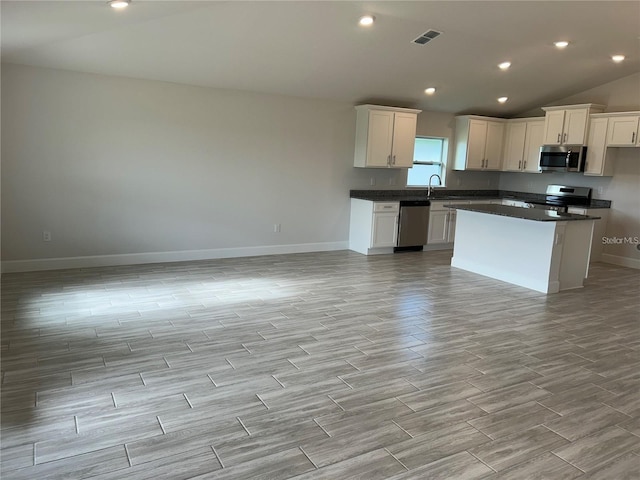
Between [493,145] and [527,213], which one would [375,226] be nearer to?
[527,213]

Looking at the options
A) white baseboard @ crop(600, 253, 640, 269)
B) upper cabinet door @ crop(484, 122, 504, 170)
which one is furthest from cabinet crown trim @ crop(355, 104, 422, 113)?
white baseboard @ crop(600, 253, 640, 269)

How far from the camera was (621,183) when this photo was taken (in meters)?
7.54

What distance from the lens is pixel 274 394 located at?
3080 millimetres

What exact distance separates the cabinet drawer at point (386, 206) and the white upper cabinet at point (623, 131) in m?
3.30

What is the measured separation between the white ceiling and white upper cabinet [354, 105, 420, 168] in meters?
0.35

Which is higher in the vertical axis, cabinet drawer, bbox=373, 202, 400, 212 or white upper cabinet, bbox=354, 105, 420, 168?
white upper cabinet, bbox=354, 105, 420, 168

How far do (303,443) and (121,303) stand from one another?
2877 mm

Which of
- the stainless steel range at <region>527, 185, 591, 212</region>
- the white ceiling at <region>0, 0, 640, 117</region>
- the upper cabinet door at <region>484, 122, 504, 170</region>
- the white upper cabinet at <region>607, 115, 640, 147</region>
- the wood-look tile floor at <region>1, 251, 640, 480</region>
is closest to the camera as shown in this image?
the wood-look tile floor at <region>1, 251, 640, 480</region>

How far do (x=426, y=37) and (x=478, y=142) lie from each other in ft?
11.9

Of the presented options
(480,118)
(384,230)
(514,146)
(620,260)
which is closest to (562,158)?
(514,146)

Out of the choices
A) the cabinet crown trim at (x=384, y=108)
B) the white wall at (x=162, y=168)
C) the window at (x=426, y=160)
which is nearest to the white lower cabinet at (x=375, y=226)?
the white wall at (x=162, y=168)

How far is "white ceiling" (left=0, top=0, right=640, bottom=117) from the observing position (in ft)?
14.9

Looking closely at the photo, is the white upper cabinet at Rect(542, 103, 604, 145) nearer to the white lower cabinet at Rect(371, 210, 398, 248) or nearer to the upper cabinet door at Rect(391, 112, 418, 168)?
the upper cabinet door at Rect(391, 112, 418, 168)

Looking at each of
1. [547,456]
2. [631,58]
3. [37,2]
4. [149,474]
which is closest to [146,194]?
[37,2]
